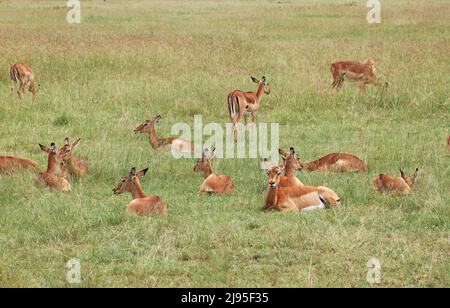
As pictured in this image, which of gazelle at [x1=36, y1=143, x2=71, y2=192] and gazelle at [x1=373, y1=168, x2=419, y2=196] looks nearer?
gazelle at [x1=373, y1=168, x2=419, y2=196]

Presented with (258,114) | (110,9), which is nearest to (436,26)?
(258,114)

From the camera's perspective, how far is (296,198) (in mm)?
7398

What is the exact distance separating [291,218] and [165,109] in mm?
5926

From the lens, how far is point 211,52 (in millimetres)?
17250

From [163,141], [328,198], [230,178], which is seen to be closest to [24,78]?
[163,141]

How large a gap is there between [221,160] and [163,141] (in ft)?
3.54

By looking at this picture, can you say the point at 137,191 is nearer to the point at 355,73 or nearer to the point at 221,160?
the point at 221,160

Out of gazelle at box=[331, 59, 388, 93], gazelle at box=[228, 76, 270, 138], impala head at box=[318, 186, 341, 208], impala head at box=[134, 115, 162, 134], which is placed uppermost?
gazelle at box=[331, 59, 388, 93]

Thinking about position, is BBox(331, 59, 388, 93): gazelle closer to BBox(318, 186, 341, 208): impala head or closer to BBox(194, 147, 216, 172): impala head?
BBox(194, 147, 216, 172): impala head

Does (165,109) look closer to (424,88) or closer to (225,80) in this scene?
(225,80)

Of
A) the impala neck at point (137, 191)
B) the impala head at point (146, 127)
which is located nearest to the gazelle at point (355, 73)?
the impala head at point (146, 127)

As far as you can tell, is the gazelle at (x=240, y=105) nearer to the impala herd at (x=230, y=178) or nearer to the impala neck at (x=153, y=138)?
the impala herd at (x=230, y=178)

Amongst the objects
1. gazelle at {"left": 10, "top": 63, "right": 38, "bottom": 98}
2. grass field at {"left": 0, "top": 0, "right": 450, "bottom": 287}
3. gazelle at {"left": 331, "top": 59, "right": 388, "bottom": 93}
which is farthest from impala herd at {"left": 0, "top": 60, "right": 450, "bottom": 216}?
gazelle at {"left": 10, "top": 63, "right": 38, "bottom": 98}

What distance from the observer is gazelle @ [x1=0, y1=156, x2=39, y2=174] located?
28.5 feet
